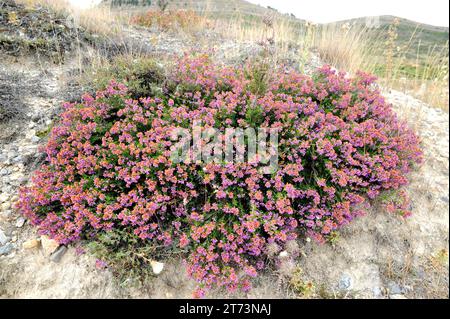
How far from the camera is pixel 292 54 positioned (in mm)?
6535

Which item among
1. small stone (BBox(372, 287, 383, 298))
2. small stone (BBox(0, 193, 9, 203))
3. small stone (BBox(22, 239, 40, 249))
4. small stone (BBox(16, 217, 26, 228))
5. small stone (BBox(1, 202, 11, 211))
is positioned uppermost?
small stone (BBox(0, 193, 9, 203))

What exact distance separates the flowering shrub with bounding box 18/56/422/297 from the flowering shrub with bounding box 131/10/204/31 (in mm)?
5360

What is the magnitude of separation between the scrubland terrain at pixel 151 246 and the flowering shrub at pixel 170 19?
1.31 metres

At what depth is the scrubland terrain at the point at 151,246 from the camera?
3.05m

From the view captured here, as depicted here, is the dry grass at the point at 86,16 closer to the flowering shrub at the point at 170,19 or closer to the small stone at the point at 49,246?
the flowering shrub at the point at 170,19

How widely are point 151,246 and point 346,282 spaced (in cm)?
205

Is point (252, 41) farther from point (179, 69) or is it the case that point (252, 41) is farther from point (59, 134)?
point (59, 134)

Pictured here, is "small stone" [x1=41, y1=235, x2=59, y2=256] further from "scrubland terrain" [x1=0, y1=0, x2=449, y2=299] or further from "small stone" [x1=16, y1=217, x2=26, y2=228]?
Result: "small stone" [x1=16, y1=217, x2=26, y2=228]

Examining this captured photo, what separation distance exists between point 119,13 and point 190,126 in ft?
22.4

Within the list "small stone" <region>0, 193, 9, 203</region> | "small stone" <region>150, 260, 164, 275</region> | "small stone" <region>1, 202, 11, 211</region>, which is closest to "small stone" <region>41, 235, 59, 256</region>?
"small stone" <region>1, 202, 11, 211</region>

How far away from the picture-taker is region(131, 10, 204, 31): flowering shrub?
8.57m

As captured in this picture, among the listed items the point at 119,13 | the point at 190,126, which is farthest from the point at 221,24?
the point at 190,126

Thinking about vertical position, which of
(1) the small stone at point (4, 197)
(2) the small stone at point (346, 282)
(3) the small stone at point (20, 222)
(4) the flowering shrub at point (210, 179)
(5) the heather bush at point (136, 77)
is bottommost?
(2) the small stone at point (346, 282)

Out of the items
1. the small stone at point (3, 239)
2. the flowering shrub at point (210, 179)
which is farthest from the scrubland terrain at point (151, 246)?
the flowering shrub at point (210, 179)
